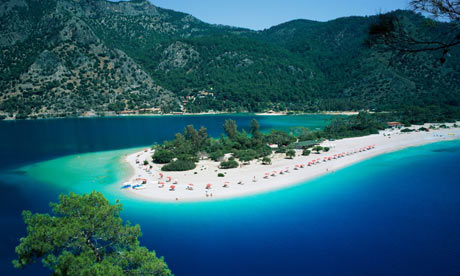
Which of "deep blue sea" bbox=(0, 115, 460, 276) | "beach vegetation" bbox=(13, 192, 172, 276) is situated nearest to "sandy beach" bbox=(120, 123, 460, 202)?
"deep blue sea" bbox=(0, 115, 460, 276)

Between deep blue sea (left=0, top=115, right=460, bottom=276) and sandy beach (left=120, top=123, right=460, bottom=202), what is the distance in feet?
6.99

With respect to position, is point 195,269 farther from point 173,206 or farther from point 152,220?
point 173,206

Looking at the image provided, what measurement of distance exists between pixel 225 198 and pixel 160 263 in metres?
20.1

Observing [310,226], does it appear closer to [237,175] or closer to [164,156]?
[237,175]

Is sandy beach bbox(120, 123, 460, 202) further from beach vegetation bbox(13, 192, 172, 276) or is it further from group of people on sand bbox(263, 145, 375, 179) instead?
beach vegetation bbox(13, 192, 172, 276)

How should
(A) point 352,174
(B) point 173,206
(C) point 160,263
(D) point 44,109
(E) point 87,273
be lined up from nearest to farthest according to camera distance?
(E) point 87,273 < (C) point 160,263 < (B) point 173,206 < (A) point 352,174 < (D) point 44,109

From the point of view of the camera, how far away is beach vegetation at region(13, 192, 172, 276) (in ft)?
42.6

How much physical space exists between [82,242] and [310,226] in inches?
793

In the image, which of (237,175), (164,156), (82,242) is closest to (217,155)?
(164,156)

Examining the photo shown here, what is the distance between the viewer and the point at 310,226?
2775 centimetres

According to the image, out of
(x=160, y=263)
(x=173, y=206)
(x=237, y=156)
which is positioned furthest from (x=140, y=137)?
(x=160, y=263)

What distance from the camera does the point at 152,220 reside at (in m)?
29.2

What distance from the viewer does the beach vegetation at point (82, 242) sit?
1298 centimetres

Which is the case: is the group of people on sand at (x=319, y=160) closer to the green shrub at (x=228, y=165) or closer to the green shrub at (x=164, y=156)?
the green shrub at (x=228, y=165)
